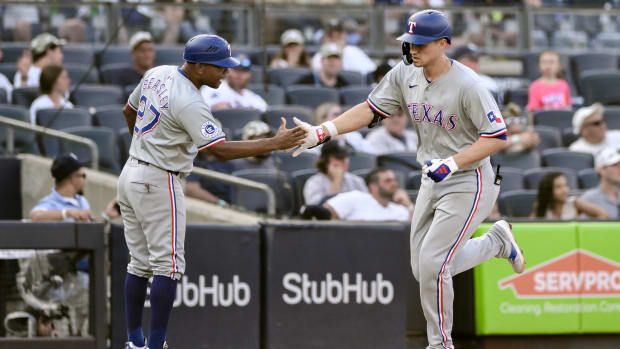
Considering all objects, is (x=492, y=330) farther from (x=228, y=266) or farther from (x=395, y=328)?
(x=228, y=266)

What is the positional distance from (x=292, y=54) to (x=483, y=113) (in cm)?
666

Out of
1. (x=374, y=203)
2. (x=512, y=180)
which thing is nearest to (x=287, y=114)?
(x=374, y=203)

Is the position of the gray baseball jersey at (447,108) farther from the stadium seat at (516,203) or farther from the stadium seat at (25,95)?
the stadium seat at (25,95)

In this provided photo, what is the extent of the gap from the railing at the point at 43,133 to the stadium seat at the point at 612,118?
5.67 metres

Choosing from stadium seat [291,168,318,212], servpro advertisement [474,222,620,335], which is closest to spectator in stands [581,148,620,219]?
servpro advertisement [474,222,620,335]

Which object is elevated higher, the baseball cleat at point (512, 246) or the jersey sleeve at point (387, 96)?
the jersey sleeve at point (387, 96)

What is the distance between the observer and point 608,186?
9117 mm

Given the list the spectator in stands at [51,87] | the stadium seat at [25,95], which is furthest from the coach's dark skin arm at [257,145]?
the stadium seat at [25,95]

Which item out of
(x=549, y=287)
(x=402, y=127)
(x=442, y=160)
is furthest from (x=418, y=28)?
(x=402, y=127)

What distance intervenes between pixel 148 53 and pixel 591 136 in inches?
183

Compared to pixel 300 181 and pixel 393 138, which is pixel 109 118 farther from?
pixel 393 138

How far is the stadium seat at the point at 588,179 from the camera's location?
31.7ft

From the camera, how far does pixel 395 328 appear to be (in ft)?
23.8

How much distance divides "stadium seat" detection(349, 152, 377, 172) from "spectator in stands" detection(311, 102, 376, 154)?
0.43 ft
